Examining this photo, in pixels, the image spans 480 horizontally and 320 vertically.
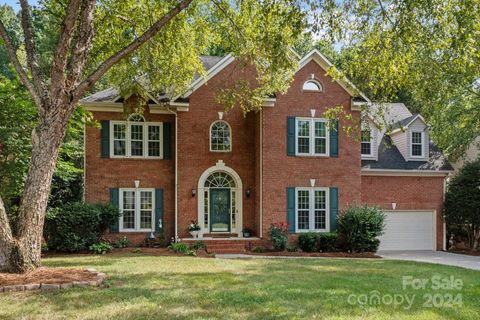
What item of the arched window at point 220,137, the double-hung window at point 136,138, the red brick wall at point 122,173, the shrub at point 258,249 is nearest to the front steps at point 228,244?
the shrub at point 258,249

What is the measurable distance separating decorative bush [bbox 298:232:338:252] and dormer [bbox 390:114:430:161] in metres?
5.97

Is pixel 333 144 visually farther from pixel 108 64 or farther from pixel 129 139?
pixel 108 64

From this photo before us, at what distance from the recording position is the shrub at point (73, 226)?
15.7 m

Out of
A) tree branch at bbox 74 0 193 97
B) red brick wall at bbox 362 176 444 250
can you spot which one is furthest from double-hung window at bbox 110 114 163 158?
red brick wall at bbox 362 176 444 250

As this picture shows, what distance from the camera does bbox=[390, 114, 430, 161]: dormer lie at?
2059cm

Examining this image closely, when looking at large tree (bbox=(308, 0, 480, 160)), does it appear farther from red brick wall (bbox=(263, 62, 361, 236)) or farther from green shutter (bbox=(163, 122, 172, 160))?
green shutter (bbox=(163, 122, 172, 160))

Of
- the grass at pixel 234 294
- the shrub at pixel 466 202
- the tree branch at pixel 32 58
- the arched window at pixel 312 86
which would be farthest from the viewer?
the shrub at pixel 466 202

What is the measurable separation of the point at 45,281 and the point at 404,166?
52.2 feet

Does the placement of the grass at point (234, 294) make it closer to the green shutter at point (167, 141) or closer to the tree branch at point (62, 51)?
the tree branch at point (62, 51)

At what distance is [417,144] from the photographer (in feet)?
68.1

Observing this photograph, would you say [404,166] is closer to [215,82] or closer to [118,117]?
[215,82]

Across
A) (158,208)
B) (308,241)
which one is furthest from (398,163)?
(158,208)

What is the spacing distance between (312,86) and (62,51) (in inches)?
425

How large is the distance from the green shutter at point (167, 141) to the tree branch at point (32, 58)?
8.34 metres
